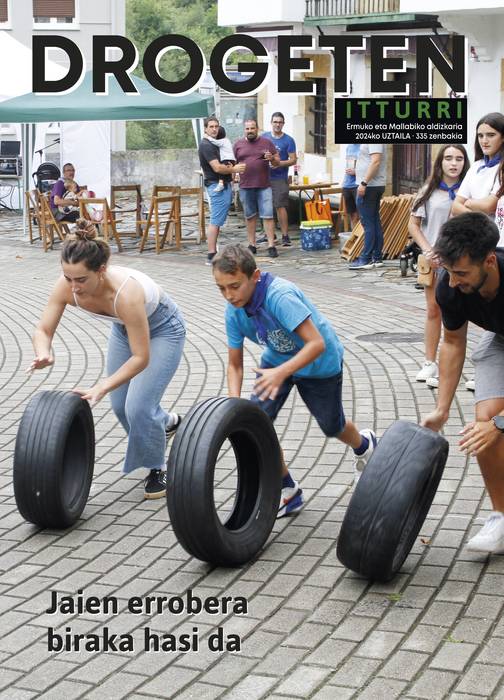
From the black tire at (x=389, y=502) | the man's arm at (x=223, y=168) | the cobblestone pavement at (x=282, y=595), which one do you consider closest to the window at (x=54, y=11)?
the man's arm at (x=223, y=168)

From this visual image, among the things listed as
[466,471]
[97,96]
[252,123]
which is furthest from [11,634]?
[97,96]

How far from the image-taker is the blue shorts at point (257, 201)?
55.4 ft

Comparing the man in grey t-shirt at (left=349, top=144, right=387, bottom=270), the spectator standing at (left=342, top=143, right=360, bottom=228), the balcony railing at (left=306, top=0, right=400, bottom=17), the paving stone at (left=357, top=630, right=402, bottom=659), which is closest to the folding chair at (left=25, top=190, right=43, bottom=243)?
the spectator standing at (left=342, top=143, right=360, bottom=228)

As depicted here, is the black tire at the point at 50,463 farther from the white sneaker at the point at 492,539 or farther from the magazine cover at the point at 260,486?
the white sneaker at the point at 492,539

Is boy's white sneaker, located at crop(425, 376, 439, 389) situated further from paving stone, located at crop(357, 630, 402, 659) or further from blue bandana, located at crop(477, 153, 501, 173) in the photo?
paving stone, located at crop(357, 630, 402, 659)

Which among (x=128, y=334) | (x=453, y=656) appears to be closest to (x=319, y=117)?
(x=128, y=334)

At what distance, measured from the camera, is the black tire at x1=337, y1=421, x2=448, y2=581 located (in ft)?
17.2

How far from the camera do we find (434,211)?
29.6 ft

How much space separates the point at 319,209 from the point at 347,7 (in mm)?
4647

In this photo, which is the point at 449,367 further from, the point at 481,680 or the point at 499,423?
the point at 481,680

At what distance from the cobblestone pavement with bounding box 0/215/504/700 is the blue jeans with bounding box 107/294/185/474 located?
277 mm

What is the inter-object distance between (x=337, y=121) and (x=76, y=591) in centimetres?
1614

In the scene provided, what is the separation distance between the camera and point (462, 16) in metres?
16.3

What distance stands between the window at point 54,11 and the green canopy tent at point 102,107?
60.3ft
